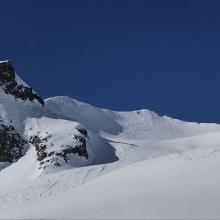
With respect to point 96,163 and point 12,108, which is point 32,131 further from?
point 96,163

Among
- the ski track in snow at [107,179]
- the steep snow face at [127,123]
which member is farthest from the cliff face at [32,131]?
the steep snow face at [127,123]

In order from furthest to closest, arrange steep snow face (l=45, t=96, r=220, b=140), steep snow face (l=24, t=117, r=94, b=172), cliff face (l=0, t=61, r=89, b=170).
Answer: steep snow face (l=45, t=96, r=220, b=140) → cliff face (l=0, t=61, r=89, b=170) → steep snow face (l=24, t=117, r=94, b=172)

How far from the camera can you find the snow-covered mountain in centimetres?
1656

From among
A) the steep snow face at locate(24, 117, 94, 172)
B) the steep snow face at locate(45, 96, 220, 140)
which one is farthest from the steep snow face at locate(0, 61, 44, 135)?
the steep snow face at locate(45, 96, 220, 140)

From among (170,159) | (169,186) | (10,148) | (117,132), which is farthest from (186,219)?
(117,132)

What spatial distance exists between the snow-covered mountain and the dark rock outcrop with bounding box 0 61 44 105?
9 centimetres

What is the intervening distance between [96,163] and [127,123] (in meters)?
27.7

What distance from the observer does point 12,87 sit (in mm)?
50438

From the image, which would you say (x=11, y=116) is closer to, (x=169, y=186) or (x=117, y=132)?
(x=117, y=132)

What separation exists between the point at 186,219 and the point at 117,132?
47341mm

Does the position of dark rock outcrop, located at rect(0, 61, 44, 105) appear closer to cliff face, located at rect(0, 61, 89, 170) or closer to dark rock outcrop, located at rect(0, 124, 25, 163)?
cliff face, located at rect(0, 61, 89, 170)

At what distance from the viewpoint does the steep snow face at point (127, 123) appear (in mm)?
61172

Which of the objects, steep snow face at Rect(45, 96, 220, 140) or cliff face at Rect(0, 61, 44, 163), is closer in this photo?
cliff face at Rect(0, 61, 44, 163)

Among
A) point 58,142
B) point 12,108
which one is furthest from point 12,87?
point 58,142
